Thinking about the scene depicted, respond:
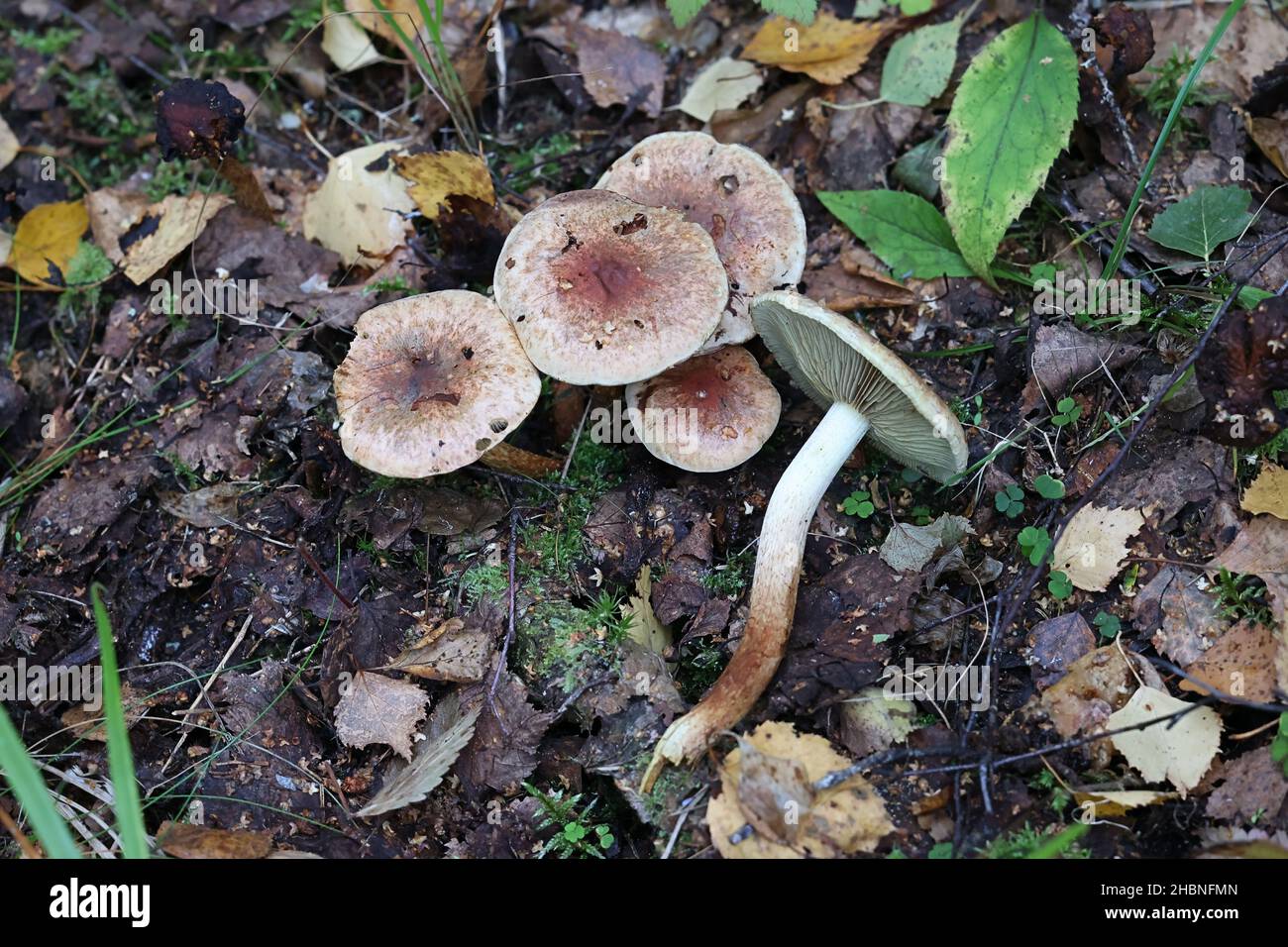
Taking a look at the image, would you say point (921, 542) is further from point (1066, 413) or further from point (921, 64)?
point (921, 64)

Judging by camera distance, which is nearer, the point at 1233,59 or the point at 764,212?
the point at 764,212

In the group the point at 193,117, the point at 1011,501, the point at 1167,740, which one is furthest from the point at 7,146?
the point at 1167,740

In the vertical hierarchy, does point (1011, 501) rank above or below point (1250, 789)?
above

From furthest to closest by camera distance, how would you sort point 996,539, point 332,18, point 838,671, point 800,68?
point 332,18 → point 800,68 → point 996,539 → point 838,671

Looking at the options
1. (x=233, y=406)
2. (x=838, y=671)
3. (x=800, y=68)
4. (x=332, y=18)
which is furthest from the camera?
(x=332, y=18)
